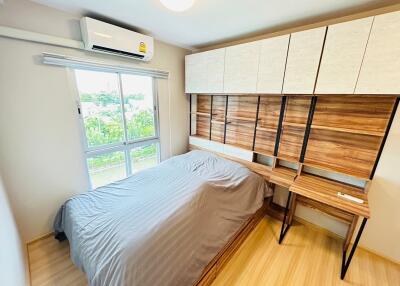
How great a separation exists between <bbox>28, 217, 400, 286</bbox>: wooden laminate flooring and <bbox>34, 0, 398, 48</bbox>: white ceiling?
2.45m

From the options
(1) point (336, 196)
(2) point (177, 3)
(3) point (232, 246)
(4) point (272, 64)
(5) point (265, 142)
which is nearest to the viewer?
(2) point (177, 3)

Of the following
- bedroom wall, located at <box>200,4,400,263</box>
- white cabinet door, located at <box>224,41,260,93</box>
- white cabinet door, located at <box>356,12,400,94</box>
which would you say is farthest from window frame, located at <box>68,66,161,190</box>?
white cabinet door, located at <box>356,12,400,94</box>

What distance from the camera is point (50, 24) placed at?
1.60m

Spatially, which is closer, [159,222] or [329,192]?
[159,222]

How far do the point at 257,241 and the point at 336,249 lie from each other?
0.88 metres

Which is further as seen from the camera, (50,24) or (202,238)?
(50,24)

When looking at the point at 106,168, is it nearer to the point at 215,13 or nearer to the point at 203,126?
the point at 203,126

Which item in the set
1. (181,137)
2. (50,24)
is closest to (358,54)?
(181,137)

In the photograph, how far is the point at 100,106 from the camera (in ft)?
6.99

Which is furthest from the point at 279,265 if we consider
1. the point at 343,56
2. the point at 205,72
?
the point at 205,72

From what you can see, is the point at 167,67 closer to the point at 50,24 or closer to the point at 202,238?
the point at 50,24

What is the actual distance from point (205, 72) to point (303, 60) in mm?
1298

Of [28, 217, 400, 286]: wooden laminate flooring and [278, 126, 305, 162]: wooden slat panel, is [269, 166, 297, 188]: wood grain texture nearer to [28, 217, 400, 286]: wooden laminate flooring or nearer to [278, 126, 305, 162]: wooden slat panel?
[278, 126, 305, 162]: wooden slat panel

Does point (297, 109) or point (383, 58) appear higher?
point (383, 58)
